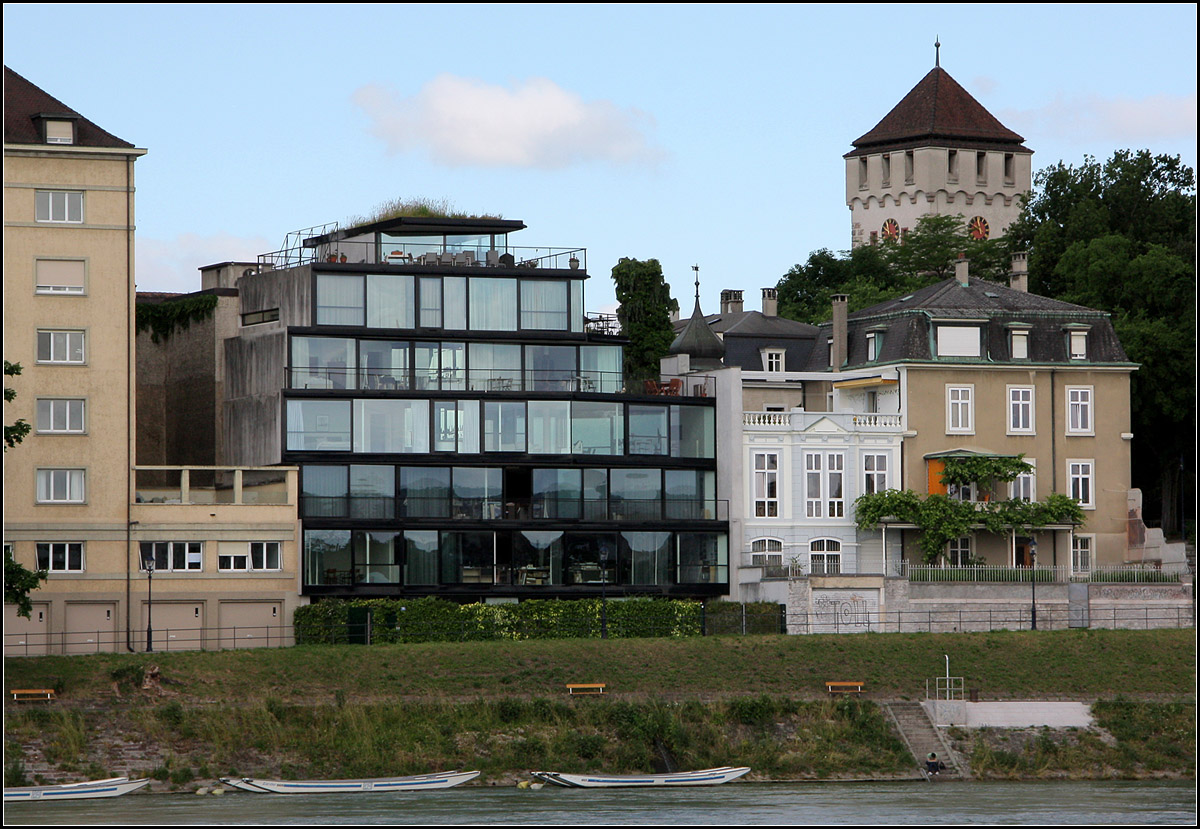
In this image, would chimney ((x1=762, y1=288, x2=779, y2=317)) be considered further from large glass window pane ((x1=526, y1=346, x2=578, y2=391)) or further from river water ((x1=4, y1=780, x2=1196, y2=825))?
river water ((x1=4, y1=780, x2=1196, y2=825))

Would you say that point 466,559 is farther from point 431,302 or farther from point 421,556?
point 431,302

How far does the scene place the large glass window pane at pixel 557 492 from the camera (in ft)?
254

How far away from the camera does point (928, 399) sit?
81562 mm

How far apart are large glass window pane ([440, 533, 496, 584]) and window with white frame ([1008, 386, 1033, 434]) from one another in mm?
19417

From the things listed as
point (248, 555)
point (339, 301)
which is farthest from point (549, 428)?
point (248, 555)

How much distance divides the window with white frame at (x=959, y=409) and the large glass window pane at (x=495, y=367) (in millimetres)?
15405

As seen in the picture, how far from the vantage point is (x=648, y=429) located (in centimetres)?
7906

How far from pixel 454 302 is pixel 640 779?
24.2 m

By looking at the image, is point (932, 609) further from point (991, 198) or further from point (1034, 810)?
point (991, 198)

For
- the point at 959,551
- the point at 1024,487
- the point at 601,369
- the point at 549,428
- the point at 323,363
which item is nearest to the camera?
the point at 323,363

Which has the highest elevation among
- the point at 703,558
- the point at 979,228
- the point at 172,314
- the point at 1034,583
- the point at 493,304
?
the point at 979,228

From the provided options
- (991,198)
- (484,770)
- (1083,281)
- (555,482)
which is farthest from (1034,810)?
(991,198)

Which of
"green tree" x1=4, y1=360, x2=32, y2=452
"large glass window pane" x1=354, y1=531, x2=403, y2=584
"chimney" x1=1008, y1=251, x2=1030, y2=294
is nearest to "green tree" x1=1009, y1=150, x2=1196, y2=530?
"chimney" x1=1008, y1=251, x2=1030, y2=294

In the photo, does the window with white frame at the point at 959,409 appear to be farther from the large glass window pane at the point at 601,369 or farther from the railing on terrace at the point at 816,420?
the large glass window pane at the point at 601,369
